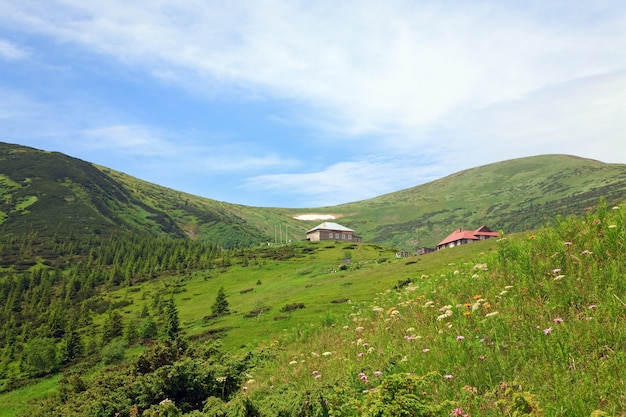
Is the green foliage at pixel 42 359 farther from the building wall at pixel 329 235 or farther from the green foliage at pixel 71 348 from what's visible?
the building wall at pixel 329 235

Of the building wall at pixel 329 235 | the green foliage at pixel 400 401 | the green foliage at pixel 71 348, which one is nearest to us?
the green foliage at pixel 400 401

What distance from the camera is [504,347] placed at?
24.8ft

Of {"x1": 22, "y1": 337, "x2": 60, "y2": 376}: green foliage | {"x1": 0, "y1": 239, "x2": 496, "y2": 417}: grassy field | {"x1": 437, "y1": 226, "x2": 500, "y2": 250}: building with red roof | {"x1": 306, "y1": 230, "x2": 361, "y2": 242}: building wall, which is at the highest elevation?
{"x1": 306, "y1": 230, "x2": 361, "y2": 242}: building wall

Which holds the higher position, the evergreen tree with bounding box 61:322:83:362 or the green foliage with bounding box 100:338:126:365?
the green foliage with bounding box 100:338:126:365

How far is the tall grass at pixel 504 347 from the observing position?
589 centimetres

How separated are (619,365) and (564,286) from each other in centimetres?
336

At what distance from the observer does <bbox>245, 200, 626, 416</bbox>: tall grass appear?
5887mm

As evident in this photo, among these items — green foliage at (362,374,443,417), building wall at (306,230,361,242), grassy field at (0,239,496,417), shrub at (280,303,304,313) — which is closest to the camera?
green foliage at (362,374,443,417)

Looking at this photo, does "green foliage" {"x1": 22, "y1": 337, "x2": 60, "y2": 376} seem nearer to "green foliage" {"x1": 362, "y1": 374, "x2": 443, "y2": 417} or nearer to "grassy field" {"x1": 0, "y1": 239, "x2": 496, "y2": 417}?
"grassy field" {"x1": 0, "y1": 239, "x2": 496, "y2": 417}

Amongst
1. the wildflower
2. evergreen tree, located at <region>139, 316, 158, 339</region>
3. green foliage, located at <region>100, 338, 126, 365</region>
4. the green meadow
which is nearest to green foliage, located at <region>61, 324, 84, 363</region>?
evergreen tree, located at <region>139, 316, 158, 339</region>

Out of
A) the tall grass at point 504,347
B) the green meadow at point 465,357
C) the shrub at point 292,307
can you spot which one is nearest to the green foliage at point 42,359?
the shrub at point 292,307

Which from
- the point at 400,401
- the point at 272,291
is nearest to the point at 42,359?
the point at 272,291

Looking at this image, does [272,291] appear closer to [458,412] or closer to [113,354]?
[113,354]

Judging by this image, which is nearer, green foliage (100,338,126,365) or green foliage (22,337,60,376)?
green foliage (100,338,126,365)
